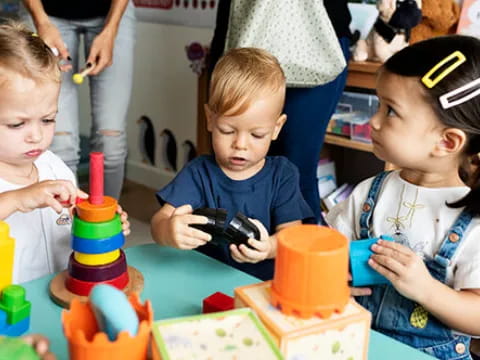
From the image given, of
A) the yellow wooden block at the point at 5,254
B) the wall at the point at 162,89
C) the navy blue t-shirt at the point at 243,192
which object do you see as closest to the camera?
the yellow wooden block at the point at 5,254

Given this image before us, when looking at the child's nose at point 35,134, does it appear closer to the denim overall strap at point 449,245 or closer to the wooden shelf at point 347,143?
the denim overall strap at point 449,245

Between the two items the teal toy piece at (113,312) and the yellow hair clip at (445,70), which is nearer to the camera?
the teal toy piece at (113,312)

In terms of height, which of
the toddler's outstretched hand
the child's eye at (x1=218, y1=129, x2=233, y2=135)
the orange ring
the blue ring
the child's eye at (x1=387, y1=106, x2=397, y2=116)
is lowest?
the toddler's outstretched hand

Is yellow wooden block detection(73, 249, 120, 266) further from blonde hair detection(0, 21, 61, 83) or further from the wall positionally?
the wall

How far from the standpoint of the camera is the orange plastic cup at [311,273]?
0.58m

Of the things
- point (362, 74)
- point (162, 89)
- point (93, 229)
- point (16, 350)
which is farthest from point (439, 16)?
point (16, 350)

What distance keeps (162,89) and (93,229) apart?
7.06 feet

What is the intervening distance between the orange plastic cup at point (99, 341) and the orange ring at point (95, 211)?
8.4 inches

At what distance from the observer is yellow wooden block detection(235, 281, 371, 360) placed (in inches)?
23.4

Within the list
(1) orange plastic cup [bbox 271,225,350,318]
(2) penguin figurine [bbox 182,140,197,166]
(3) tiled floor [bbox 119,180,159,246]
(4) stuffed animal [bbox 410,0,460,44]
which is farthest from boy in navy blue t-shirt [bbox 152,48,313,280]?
(2) penguin figurine [bbox 182,140,197,166]

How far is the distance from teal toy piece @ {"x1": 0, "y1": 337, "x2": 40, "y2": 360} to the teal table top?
15 centimetres

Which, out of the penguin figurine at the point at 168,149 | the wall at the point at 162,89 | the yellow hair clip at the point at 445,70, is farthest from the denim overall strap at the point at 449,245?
the penguin figurine at the point at 168,149

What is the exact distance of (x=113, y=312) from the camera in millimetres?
535

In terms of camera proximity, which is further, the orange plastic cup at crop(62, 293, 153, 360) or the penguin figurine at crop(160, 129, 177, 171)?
the penguin figurine at crop(160, 129, 177, 171)
